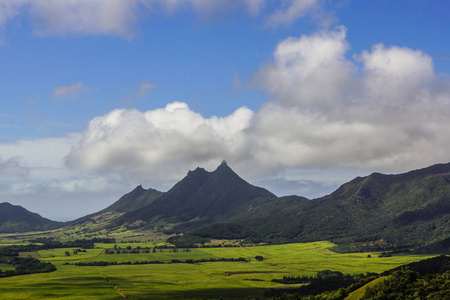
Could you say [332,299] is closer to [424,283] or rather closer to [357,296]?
[357,296]

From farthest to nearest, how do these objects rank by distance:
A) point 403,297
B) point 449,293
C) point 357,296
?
point 357,296 < point 403,297 < point 449,293

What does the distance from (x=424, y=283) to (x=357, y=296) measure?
90.2 feet

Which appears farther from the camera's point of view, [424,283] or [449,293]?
[424,283]

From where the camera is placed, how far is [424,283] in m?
181

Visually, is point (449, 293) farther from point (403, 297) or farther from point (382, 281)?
point (382, 281)

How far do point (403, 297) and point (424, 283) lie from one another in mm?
12043

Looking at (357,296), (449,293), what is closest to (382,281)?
(357,296)

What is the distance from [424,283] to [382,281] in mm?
17935

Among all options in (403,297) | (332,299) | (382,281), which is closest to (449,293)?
(403,297)

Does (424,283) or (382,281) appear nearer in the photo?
(424,283)

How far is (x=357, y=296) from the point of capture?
193625 mm

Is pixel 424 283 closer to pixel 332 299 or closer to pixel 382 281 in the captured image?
pixel 382 281

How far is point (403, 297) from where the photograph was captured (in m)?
176

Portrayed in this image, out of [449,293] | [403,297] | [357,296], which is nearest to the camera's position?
[449,293]
